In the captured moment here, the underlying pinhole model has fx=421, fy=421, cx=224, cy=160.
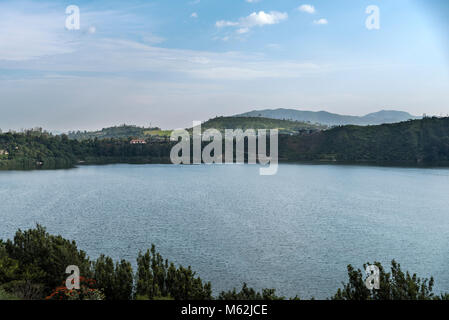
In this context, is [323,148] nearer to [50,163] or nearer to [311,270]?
[50,163]

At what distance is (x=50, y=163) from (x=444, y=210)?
97.9 meters

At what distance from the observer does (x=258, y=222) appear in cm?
3691

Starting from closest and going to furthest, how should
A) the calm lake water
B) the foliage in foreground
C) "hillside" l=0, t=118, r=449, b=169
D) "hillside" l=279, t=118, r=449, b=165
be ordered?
1. the foliage in foreground
2. the calm lake water
3. "hillside" l=279, t=118, r=449, b=165
4. "hillside" l=0, t=118, r=449, b=169

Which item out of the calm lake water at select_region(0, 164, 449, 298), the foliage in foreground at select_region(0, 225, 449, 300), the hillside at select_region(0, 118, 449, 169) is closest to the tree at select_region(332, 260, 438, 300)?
the foliage in foreground at select_region(0, 225, 449, 300)

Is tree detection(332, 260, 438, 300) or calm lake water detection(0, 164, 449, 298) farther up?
tree detection(332, 260, 438, 300)

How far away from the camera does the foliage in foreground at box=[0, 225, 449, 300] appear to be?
15016mm

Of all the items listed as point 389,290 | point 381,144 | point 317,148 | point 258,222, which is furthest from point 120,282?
point 317,148

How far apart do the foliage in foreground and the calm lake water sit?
16.3 ft

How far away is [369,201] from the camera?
48250 mm

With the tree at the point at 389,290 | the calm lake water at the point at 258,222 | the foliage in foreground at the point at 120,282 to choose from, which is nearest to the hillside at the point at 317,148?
the calm lake water at the point at 258,222

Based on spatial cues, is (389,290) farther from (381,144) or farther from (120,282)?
(381,144)

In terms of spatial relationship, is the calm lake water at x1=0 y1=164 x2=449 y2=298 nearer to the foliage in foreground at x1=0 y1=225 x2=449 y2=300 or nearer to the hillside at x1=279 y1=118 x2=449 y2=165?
the foliage in foreground at x1=0 y1=225 x2=449 y2=300

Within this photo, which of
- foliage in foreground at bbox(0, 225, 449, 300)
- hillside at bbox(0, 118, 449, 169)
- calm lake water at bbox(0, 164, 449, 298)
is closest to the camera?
foliage in foreground at bbox(0, 225, 449, 300)
